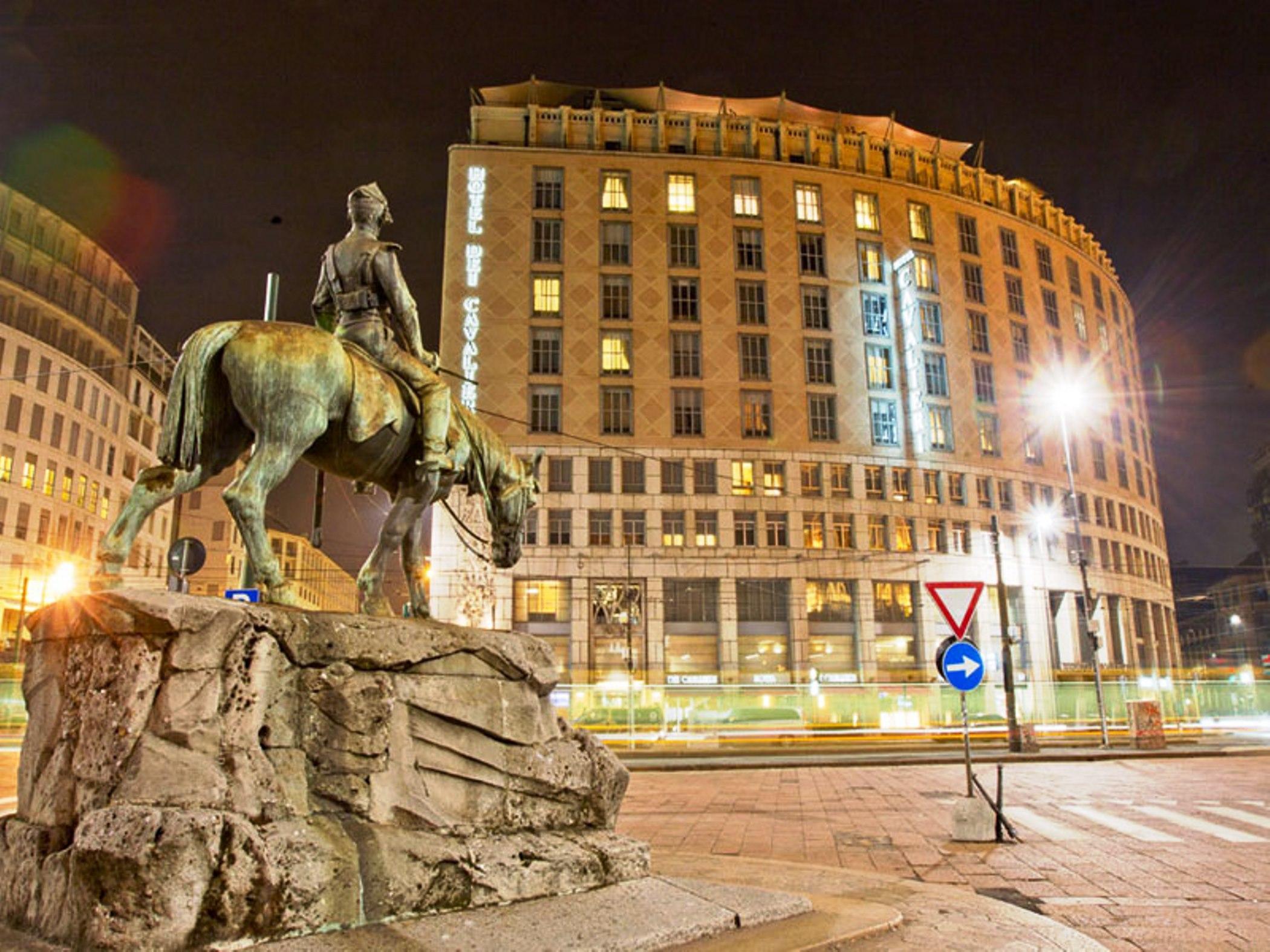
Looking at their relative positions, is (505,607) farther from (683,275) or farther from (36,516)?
(36,516)

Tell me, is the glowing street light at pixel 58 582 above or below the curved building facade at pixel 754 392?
below

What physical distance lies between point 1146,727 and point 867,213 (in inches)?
1622

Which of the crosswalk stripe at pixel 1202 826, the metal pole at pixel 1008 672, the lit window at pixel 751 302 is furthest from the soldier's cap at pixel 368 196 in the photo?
the lit window at pixel 751 302

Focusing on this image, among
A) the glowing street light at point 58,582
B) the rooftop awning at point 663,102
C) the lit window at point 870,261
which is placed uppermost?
the rooftop awning at point 663,102

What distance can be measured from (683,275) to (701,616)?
817 inches

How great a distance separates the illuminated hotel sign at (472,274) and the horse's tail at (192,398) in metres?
43.4

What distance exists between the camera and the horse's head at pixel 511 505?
6828 millimetres

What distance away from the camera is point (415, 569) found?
6.46 m

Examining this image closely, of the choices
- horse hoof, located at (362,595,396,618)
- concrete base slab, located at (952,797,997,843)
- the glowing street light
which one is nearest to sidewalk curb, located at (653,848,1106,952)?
concrete base slab, located at (952,797,997,843)

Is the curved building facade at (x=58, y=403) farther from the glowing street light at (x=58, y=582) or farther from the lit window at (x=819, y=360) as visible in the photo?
the lit window at (x=819, y=360)

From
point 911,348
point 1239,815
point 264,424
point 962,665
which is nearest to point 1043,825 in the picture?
point 962,665

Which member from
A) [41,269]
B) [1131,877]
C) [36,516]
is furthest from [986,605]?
[41,269]

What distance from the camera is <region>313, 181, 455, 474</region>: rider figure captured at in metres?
6.02

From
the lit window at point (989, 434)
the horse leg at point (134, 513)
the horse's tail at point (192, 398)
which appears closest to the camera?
the horse leg at point (134, 513)
